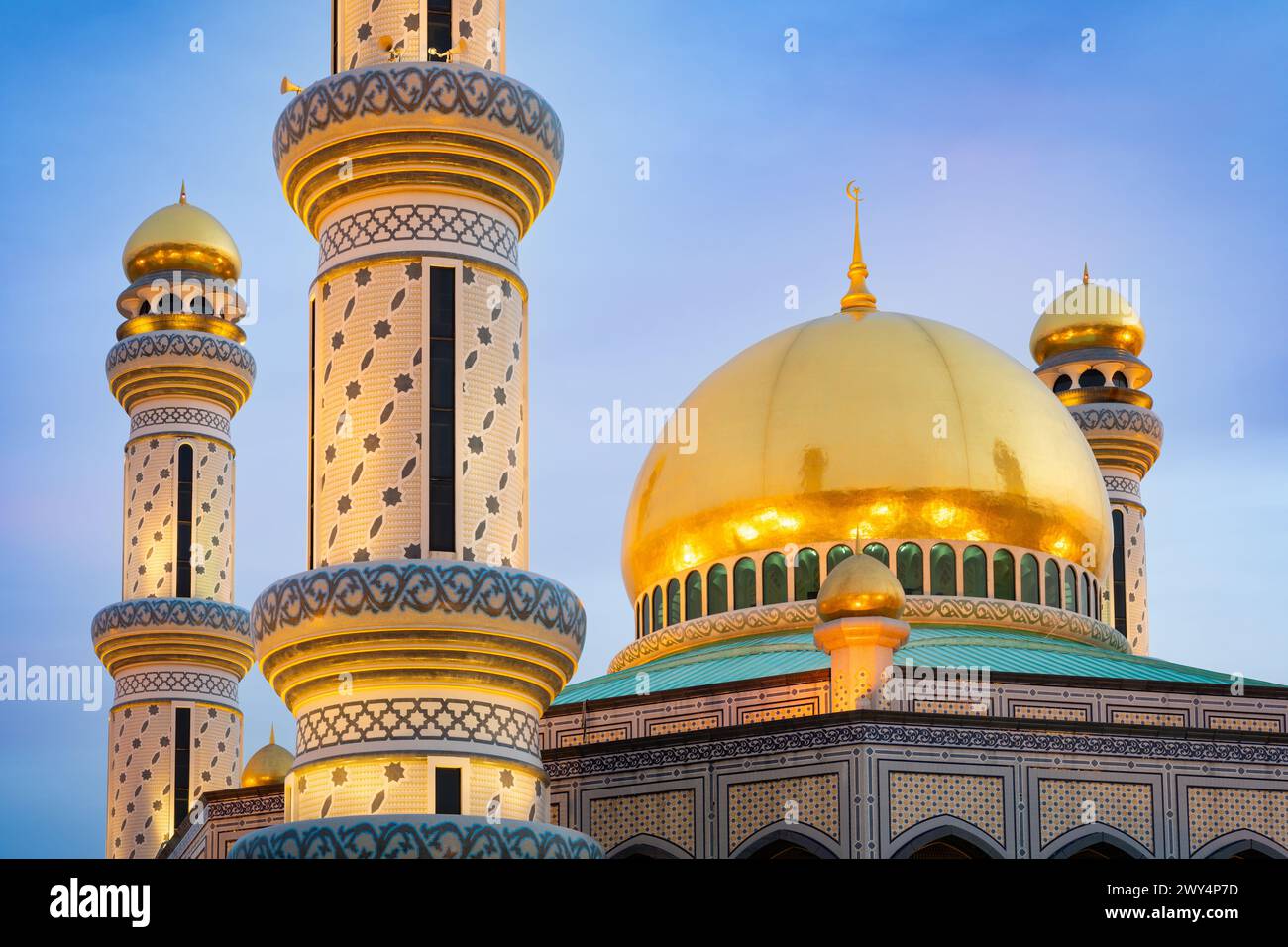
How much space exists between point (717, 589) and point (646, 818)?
341cm

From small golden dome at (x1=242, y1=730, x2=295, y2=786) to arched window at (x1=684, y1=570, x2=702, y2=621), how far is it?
395cm

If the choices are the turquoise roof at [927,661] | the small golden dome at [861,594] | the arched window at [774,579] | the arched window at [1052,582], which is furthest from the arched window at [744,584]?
the small golden dome at [861,594]

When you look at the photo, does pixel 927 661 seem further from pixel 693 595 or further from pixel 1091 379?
pixel 1091 379

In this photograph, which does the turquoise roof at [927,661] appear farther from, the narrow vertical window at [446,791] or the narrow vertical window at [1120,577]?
the narrow vertical window at [446,791]

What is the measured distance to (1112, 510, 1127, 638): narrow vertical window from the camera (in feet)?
85.8

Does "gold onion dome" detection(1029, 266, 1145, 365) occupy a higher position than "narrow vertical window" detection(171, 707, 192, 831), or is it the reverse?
"gold onion dome" detection(1029, 266, 1145, 365)

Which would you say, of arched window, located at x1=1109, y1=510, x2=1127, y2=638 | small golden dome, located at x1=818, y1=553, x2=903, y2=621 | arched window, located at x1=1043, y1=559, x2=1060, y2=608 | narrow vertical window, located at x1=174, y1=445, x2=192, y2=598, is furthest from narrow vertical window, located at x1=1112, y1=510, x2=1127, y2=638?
narrow vertical window, located at x1=174, y1=445, x2=192, y2=598

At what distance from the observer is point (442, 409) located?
13.8 metres

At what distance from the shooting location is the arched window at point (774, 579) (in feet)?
66.8

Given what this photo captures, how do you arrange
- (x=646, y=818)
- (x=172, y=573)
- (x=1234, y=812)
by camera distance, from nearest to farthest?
1. (x=1234, y=812)
2. (x=646, y=818)
3. (x=172, y=573)

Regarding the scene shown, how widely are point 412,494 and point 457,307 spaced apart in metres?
1.23

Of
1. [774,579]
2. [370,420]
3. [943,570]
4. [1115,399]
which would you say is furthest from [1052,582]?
[370,420]

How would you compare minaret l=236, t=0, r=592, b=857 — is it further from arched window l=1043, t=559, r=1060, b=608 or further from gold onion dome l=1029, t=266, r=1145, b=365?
gold onion dome l=1029, t=266, r=1145, b=365
